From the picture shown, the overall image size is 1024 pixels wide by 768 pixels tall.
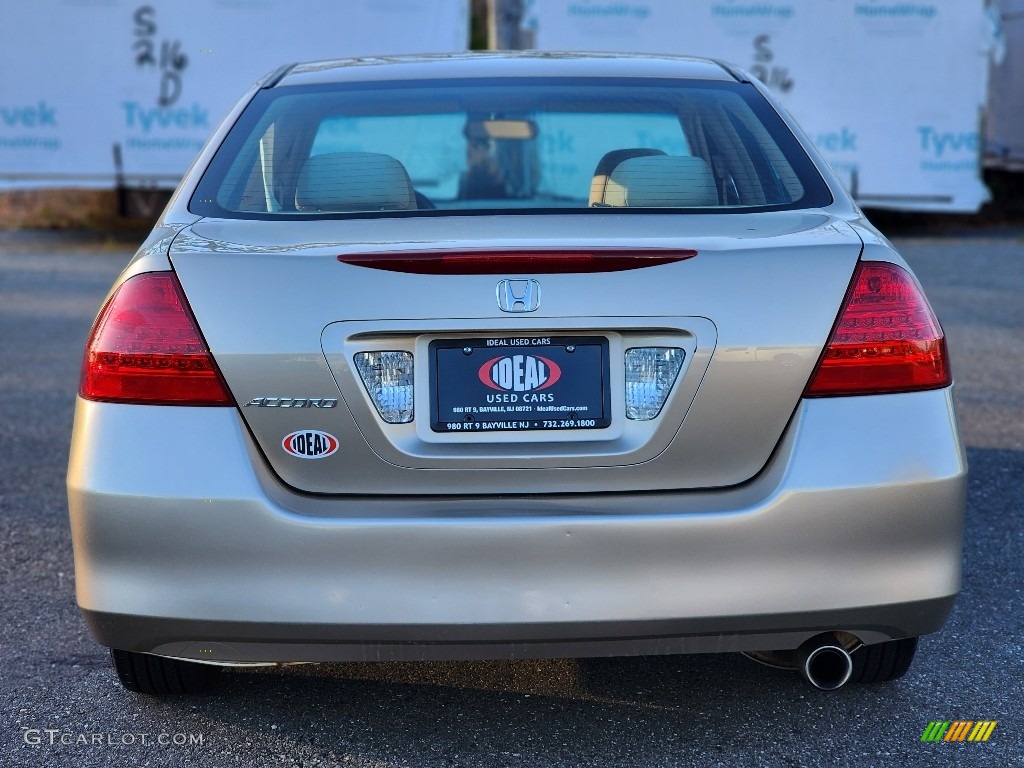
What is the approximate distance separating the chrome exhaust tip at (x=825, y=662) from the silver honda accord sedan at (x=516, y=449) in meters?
0.09

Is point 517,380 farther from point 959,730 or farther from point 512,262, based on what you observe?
point 959,730

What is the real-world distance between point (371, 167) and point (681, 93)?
83cm

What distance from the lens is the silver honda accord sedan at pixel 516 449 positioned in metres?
2.26

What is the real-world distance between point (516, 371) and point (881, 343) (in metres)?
0.71

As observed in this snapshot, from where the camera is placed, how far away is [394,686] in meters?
2.95

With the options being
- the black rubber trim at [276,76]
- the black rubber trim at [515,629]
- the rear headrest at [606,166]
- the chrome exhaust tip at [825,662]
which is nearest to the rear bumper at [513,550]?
the black rubber trim at [515,629]

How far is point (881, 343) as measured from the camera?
2352 millimetres

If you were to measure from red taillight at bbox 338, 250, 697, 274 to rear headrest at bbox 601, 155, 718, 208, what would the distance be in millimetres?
496

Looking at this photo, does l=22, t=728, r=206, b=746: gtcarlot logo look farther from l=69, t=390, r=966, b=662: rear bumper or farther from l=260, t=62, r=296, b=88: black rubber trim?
l=260, t=62, r=296, b=88: black rubber trim

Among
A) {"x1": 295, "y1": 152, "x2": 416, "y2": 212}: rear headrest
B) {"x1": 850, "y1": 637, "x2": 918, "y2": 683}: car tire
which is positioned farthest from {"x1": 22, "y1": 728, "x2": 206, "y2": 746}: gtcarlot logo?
{"x1": 850, "y1": 637, "x2": 918, "y2": 683}: car tire

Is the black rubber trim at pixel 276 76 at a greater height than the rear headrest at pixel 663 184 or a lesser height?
greater

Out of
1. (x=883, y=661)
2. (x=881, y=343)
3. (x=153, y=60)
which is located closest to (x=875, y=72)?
(x=153, y=60)

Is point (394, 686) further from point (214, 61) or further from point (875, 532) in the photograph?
point (214, 61)

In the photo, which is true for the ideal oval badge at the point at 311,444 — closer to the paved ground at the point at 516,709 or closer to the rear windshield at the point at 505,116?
the rear windshield at the point at 505,116
